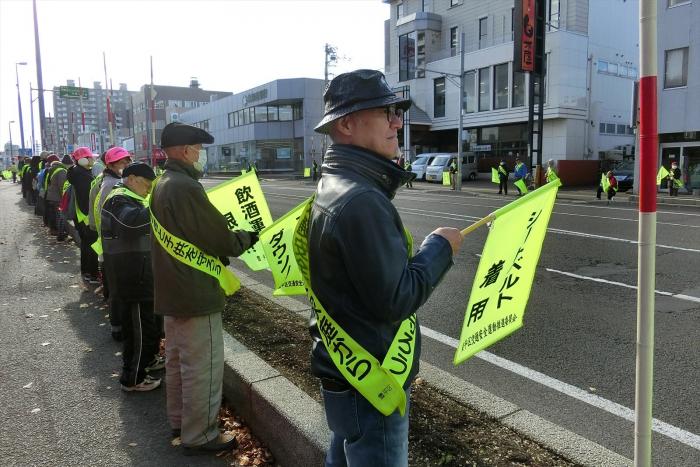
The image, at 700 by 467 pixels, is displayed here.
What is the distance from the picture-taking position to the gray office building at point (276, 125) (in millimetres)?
53781

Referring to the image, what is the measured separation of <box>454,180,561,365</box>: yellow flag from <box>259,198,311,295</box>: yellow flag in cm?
143

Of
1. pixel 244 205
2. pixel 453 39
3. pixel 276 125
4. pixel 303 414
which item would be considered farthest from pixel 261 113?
pixel 303 414

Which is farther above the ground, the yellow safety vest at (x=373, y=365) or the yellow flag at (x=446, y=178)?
the yellow flag at (x=446, y=178)

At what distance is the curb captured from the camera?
9.28 feet

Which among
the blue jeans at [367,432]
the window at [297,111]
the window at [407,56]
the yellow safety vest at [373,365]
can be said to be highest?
the window at [407,56]

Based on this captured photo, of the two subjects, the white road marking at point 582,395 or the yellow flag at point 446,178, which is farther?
the yellow flag at point 446,178

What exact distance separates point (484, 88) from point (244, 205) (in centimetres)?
3726

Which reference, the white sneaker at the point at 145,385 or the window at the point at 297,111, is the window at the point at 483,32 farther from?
the white sneaker at the point at 145,385

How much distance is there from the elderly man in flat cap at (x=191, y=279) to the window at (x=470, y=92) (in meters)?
38.5

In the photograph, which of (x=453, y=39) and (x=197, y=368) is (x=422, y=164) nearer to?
(x=453, y=39)

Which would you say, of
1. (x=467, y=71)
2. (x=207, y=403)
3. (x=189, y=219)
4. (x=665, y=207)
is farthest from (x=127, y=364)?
(x=467, y=71)

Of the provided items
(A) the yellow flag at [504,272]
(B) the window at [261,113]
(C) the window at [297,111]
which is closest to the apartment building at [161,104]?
(B) the window at [261,113]

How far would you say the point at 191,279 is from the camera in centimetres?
318

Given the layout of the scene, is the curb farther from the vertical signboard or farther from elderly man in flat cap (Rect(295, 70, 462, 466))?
the vertical signboard
